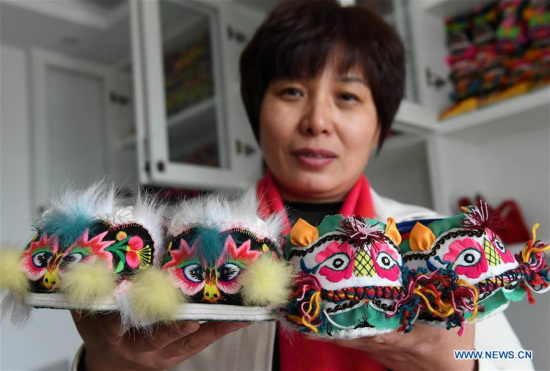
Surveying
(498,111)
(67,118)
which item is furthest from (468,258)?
(67,118)

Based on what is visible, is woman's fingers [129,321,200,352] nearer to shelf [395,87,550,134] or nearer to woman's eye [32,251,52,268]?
woman's eye [32,251,52,268]

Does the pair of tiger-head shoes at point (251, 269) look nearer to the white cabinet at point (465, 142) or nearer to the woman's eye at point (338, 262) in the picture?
the woman's eye at point (338, 262)

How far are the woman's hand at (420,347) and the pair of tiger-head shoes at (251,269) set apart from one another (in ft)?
0.09

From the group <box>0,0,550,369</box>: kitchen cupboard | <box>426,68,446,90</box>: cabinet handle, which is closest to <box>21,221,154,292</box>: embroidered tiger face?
<box>0,0,550,369</box>: kitchen cupboard

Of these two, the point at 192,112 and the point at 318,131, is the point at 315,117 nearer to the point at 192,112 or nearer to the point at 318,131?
the point at 318,131

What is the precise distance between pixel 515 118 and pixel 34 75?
1.51 meters

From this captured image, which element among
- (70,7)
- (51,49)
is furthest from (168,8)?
(51,49)

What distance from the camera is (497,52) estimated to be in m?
1.42

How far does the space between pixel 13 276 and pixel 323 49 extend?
503 millimetres

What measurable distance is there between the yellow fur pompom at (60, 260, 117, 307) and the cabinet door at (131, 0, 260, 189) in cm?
102

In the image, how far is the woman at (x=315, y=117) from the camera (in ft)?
2.17

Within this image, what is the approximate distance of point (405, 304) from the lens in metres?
0.41

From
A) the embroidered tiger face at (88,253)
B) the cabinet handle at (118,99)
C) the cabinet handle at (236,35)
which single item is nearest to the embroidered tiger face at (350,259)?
the embroidered tiger face at (88,253)

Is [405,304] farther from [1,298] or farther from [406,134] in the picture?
A: [406,134]
